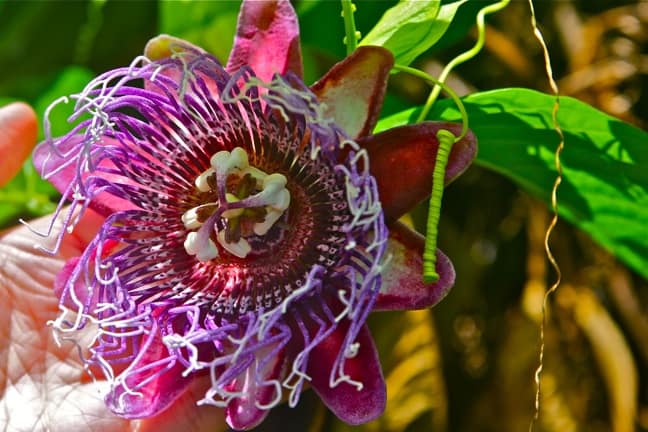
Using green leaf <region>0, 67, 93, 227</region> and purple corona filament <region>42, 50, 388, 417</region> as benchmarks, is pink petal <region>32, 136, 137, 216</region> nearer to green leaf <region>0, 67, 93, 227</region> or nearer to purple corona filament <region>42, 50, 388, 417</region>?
purple corona filament <region>42, 50, 388, 417</region>

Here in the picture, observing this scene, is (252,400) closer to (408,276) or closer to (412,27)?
(408,276)

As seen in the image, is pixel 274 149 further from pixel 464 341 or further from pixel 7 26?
pixel 7 26

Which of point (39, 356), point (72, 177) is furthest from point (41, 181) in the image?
point (72, 177)

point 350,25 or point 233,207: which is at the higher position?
point 350,25

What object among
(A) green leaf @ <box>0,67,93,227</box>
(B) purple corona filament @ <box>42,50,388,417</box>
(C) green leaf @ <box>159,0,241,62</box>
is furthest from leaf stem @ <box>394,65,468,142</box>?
(A) green leaf @ <box>0,67,93,227</box>

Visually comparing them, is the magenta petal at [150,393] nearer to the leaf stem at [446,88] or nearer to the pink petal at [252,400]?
the pink petal at [252,400]

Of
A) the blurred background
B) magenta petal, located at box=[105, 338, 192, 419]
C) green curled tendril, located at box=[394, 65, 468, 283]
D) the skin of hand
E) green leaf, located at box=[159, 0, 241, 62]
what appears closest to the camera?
green curled tendril, located at box=[394, 65, 468, 283]

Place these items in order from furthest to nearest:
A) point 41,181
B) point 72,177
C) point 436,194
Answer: point 41,181 → point 72,177 → point 436,194
